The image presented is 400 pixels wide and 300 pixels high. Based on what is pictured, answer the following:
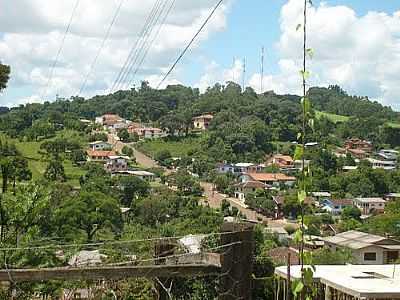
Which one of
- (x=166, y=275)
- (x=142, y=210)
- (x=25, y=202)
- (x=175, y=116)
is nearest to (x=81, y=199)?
(x=142, y=210)

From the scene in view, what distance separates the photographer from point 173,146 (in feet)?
212

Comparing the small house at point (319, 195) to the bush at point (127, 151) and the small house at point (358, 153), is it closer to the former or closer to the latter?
the small house at point (358, 153)

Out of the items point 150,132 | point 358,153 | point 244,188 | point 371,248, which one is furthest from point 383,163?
point 371,248

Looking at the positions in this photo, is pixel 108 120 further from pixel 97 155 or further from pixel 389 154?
pixel 389 154

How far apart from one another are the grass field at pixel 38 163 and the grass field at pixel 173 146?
14405 mm

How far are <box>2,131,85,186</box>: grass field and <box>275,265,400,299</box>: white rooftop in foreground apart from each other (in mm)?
33403

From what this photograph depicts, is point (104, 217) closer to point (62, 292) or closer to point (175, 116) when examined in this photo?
point (62, 292)

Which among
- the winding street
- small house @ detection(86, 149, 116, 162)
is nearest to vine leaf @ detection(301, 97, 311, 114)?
the winding street

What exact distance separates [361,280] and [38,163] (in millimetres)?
40304

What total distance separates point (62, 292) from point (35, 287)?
0.18 m

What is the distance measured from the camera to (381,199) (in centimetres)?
4831

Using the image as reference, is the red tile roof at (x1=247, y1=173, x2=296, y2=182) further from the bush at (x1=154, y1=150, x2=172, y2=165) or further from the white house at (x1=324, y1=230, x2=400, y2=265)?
the white house at (x1=324, y1=230, x2=400, y2=265)

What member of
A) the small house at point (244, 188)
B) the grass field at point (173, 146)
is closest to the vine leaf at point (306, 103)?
the small house at point (244, 188)

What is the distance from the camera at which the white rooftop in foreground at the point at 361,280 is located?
4.92 m
